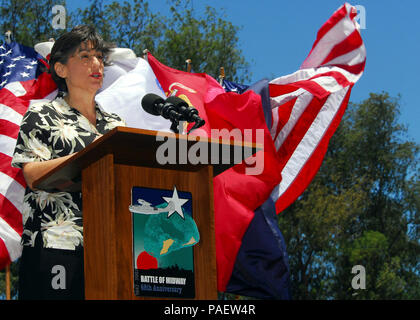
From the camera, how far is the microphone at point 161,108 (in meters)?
3.07

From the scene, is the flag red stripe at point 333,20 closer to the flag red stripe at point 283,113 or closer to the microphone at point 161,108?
the flag red stripe at point 283,113

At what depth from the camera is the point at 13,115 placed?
22.1 ft

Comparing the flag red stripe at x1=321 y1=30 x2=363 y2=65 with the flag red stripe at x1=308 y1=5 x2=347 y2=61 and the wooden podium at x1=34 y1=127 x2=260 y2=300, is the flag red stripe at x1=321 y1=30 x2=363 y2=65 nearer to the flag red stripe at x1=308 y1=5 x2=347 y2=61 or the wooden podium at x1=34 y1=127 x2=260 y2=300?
the flag red stripe at x1=308 y1=5 x2=347 y2=61

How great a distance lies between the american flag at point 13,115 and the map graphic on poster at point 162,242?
3664 millimetres

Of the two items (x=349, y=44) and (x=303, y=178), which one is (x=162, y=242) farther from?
(x=349, y=44)

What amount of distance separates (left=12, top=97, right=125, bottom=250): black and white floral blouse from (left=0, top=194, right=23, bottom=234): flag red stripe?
288cm

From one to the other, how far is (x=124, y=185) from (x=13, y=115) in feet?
13.5

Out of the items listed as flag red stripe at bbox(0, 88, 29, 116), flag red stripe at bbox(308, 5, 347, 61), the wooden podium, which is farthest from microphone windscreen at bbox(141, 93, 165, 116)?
flag red stripe at bbox(308, 5, 347, 61)

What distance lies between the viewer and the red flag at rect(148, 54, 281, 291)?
763 centimetres

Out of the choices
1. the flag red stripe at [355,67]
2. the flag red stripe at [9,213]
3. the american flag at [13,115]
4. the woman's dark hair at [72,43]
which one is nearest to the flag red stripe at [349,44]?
the flag red stripe at [355,67]

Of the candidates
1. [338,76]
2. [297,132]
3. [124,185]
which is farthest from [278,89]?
[124,185]

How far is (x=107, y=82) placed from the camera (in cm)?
753
